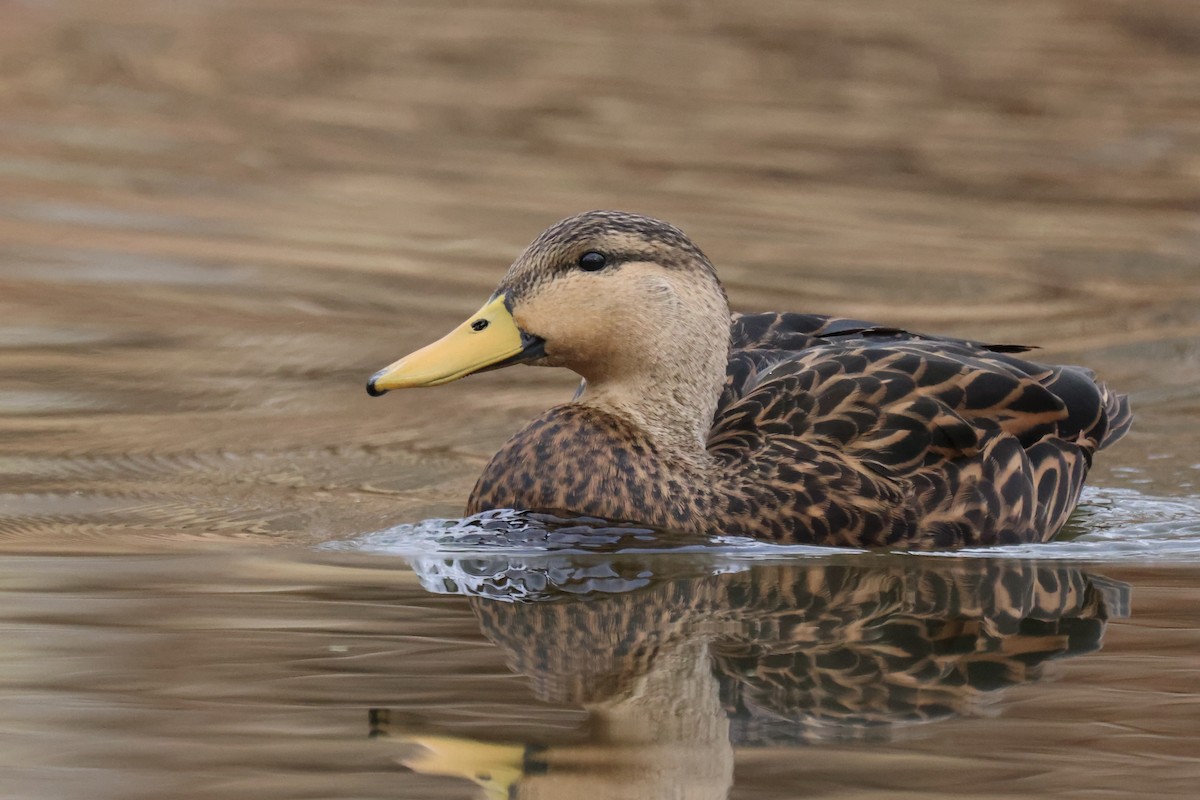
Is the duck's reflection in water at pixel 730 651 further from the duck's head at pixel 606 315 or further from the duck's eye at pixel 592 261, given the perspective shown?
the duck's eye at pixel 592 261

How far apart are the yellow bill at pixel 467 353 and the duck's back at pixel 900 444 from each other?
82cm

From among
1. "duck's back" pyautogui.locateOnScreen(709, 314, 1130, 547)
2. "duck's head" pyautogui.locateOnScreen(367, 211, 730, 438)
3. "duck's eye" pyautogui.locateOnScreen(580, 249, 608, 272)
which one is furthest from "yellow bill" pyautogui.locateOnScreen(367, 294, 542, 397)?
"duck's back" pyautogui.locateOnScreen(709, 314, 1130, 547)

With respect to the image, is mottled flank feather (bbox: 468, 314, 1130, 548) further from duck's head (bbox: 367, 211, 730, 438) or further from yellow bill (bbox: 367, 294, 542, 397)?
yellow bill (bbox: 367, 294, 542, 397)

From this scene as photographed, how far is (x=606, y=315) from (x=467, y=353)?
1.64 ft

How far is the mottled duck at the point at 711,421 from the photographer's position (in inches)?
263

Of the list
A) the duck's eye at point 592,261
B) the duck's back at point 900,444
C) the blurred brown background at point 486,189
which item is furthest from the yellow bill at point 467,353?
the blurred brown background at point 486,189

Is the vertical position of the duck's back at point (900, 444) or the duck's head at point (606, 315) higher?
the duck's head at point (606, 315)

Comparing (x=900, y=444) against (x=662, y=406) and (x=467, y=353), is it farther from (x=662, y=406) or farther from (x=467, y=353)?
(x=467, y=353)

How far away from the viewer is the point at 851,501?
666 cm

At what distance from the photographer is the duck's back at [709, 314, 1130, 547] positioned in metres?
6.70

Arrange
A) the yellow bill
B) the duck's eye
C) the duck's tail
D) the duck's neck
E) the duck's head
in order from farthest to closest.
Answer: the duck's tail < the duck's neck < the duck's eye < the duck's head < the yellow bill

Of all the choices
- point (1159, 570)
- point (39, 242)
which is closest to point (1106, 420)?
point (1159, 570)

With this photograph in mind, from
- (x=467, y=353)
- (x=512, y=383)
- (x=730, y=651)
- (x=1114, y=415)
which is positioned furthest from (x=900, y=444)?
(x=512, y=383)

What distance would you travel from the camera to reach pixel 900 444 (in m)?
6.83
